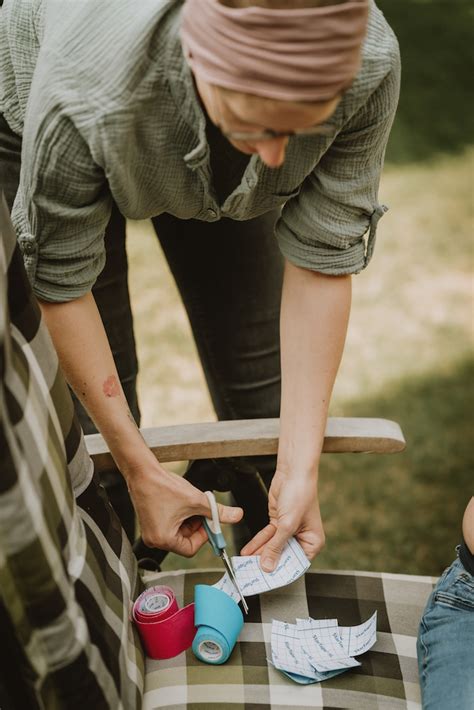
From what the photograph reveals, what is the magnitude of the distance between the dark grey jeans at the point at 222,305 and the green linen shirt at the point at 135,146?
0.22 meters

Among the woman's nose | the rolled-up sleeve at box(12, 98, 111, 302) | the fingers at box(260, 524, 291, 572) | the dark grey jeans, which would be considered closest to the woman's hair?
the woman's nose

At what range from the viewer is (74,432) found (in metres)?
1.06

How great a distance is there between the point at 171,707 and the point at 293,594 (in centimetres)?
26

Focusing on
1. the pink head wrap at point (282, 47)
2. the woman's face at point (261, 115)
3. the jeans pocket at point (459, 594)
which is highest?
the pink head wrap at point (282, 47)

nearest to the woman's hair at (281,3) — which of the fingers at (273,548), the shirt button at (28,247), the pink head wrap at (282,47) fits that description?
the pink head wrap at (282,47)

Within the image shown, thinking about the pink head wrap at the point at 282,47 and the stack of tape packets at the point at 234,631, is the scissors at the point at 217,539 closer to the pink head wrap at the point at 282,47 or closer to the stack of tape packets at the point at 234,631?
the stack of tape packets at the point at 234,631

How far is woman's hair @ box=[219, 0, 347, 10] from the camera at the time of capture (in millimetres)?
718

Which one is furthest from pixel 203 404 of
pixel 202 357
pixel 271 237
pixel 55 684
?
pixel 55 684

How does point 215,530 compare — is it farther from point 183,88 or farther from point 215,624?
point 183,88

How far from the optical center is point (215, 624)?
43.6 inches

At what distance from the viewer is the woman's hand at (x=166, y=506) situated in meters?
1.13

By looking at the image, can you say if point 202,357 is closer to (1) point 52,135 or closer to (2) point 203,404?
(1) point 52,135

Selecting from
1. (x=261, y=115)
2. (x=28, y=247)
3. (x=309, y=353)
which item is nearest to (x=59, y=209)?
(x=28, y=247)

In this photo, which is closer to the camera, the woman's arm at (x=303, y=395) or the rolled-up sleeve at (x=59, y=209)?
the rolled-up sleeve at (x=59, y=209)
